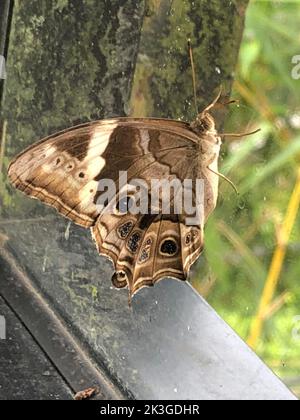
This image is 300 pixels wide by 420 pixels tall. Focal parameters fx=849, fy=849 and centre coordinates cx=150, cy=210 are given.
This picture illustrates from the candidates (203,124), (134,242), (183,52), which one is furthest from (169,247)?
(183,52)

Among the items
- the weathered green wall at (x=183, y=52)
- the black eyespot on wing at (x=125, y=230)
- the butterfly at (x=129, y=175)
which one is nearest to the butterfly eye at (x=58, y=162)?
the butterfly at (x=129, y=175)

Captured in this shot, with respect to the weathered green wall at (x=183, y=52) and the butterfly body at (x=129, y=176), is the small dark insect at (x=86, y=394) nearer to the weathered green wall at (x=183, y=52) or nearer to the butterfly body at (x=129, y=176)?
the butterfly body at (x=129, y=176)

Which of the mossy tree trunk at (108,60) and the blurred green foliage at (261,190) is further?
the blurred green foliage at (261,190)

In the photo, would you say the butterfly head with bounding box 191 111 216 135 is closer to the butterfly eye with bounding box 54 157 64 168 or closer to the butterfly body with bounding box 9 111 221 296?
the butterfly body with bounding box 9 111 221 296

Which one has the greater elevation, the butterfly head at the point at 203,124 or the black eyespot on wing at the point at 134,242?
the butterfly head at the point at 203,124

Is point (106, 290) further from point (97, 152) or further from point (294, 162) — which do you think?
point (294, 162)

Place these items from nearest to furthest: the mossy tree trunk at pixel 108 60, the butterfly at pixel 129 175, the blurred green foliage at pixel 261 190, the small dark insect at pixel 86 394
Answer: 1. the small dark insect at pixel 86 394
2. the butterfly at pixel 129 175
3. the mossy tree trunk at pixel 108 60
4. the blurred green foliage at pixel 261 190

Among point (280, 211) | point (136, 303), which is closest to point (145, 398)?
point (136, 303)

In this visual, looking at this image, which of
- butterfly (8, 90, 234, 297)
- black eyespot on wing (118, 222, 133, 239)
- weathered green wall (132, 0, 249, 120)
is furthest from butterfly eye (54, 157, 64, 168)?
weathered green wall (132, 0, 249, 120)

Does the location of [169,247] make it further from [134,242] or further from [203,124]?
[203,124]
